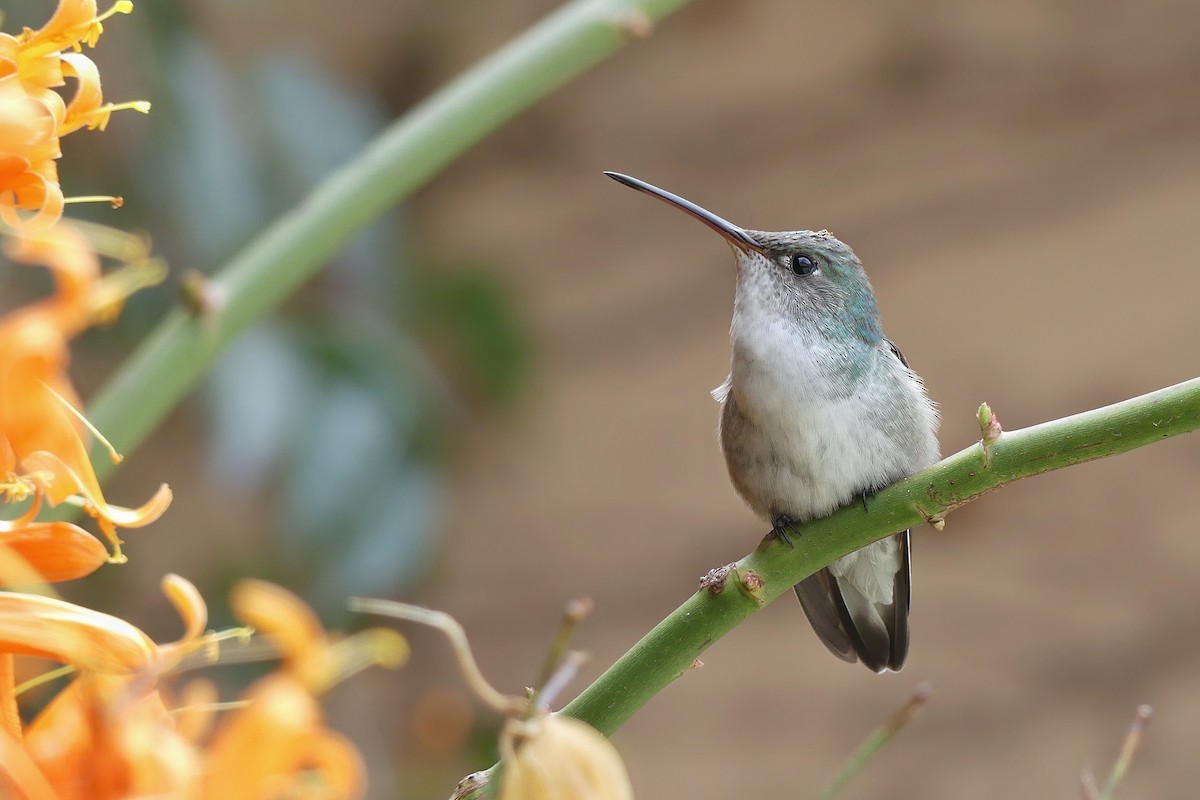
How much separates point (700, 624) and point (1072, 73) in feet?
8.22

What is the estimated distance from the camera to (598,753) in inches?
14.8

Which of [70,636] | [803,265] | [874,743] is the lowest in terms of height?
[874,743]

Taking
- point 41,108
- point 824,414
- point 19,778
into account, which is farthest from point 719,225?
point 19,778

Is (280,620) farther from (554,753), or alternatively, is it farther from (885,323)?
(885,323)

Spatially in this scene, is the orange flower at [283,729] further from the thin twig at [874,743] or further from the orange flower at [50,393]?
the thin twig at [874,743]

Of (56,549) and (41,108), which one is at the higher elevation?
(41,108)

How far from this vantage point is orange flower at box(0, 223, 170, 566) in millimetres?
351

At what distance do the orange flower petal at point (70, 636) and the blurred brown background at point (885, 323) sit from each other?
2082mm

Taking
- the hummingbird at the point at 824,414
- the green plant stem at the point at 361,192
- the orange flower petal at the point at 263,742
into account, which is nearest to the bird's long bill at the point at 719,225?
the hummingbird at the point at 824,414

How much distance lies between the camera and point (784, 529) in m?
0.82

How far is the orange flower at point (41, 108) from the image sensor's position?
0.41 m

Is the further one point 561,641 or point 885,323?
point 885,323

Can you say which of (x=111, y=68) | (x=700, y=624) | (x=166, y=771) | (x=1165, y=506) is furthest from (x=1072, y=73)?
(x=166, y=771)

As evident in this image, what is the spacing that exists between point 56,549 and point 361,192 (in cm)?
41
